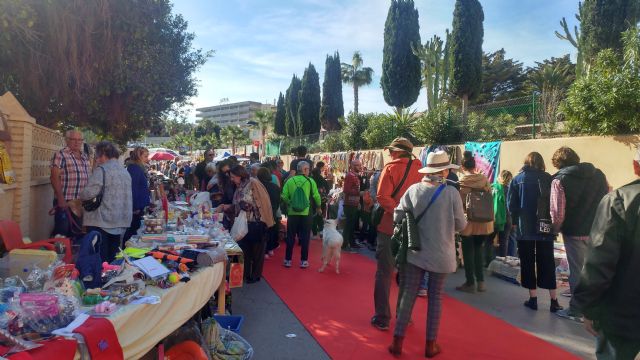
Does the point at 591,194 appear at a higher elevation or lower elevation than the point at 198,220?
higher

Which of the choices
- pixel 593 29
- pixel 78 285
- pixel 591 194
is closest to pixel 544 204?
pixel 591 194

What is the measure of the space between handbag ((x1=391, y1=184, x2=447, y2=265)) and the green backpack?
2.99 m

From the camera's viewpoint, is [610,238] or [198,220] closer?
[610,238]

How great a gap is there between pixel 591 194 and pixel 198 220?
15.4 feet

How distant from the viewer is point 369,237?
9266 mm

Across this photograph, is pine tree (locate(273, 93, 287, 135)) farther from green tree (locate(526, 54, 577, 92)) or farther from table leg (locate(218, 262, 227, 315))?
table leg (locate(218, 262, 227, 315))

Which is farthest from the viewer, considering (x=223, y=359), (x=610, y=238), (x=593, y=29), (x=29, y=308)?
(x=593, y=29)

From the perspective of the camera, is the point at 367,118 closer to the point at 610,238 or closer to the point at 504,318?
the point at 504,318

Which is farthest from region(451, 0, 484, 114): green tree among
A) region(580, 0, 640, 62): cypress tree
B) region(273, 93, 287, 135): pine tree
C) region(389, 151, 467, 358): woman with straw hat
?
region(273, 93, 287, 135): pine tree

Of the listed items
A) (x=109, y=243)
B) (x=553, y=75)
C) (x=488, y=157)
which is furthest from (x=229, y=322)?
(x=553, y=75)

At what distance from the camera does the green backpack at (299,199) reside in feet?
22.3

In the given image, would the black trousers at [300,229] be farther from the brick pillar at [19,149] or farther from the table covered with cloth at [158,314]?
the brick pillar at [19,149]

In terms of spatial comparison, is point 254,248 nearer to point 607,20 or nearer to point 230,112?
point 607,20

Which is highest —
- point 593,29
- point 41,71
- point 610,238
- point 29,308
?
point 593,29
